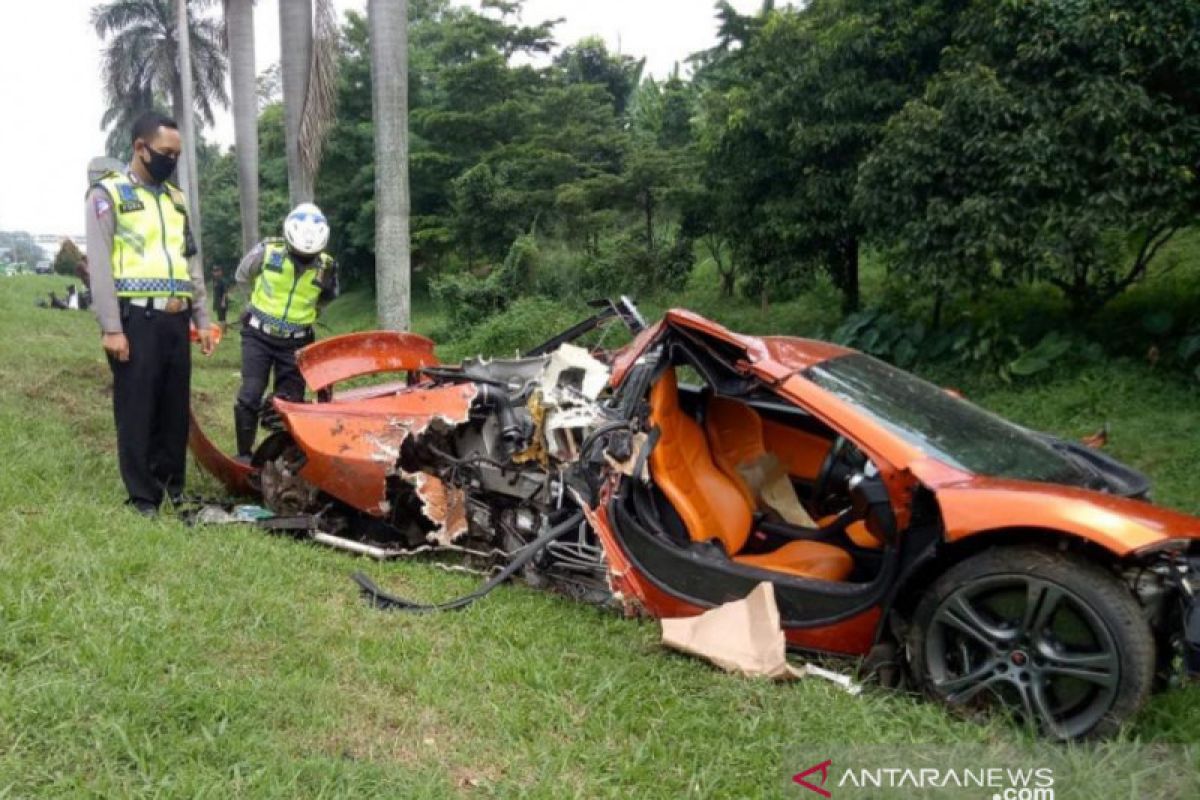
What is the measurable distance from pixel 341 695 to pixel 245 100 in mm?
17306

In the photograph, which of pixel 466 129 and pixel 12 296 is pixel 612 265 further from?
pixel 12 296

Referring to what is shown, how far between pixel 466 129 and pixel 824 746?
20.7m

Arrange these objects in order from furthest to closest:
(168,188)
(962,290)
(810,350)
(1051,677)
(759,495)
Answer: (962,290)
(168,188)
(759,495)
(810,350)
(1051,677)

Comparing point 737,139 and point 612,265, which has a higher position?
point 737,139

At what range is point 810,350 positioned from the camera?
363 centimetres

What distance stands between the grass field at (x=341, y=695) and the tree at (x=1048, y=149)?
486 cm

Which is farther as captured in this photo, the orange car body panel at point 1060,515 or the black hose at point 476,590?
the black hose at point 476,590

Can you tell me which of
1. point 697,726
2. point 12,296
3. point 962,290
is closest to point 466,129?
point 12,296

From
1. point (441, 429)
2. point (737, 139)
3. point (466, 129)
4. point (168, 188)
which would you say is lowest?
point (441, 429)

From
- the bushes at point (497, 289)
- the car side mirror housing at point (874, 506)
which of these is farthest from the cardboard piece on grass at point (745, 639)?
the bushes at point (497, 289)

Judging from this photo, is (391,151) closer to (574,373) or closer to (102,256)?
(102,256)

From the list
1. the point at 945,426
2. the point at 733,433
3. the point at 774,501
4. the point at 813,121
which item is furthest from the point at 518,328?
the point at 945,426

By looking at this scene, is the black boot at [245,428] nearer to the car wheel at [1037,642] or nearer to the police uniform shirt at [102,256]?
the police uniform shirt at [102,256]

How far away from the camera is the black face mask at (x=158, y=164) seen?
4.30 meters
